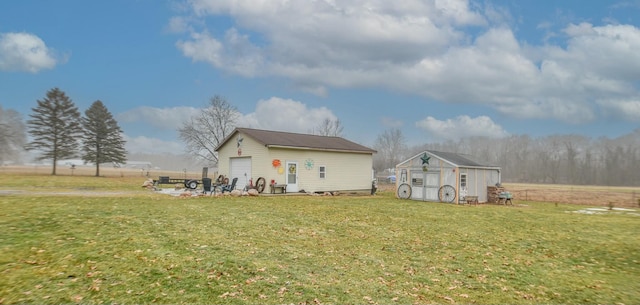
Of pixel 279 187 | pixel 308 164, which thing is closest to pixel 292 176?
pixel 279 187

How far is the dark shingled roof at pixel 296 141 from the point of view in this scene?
24672 millimetres

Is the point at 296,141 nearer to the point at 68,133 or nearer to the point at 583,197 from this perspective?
the point at 583,197

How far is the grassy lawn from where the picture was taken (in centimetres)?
588

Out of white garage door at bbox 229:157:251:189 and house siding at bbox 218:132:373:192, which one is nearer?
house siding at bbox 218:132:373:192

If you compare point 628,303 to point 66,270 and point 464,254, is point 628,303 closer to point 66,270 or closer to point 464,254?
point 464,254

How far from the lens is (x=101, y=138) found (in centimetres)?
5191

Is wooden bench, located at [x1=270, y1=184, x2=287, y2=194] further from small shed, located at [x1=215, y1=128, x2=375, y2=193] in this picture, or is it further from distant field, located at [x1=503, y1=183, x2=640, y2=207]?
distant field, located at [x1=503, y1=183, x2=640, y2=207]

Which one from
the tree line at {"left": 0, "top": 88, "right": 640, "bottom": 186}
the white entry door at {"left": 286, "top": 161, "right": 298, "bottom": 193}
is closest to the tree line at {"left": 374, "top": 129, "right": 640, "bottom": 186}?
the tree line at {"left": 0, "top": 88, "right": 640, "bottom": 186}

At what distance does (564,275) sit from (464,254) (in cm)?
215

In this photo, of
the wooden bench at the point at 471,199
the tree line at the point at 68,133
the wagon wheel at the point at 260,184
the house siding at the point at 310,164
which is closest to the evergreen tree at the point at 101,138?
the tree line at the point at 68,133

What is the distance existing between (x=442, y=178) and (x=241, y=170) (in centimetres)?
1364

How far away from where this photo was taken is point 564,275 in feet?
26.1

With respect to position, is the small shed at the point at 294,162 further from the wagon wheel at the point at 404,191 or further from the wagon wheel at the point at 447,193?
the wagon wheel at the point at 447,193

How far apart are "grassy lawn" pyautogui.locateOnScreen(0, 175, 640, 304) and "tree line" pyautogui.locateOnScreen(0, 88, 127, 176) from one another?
44060 millimetres
